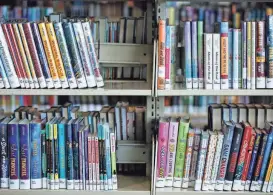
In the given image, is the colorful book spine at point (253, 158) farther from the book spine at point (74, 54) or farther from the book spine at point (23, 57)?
the book spine at point (23, 57)

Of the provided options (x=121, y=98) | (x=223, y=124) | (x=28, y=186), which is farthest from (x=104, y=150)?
(x=121, y=98)

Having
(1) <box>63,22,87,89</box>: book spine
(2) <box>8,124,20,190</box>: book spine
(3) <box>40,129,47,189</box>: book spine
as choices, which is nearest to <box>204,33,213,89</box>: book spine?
(1) <box>63,22,87,89</box>: book spine

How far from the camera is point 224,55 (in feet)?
6.82

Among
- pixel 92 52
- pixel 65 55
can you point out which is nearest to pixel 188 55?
pixel 92 52

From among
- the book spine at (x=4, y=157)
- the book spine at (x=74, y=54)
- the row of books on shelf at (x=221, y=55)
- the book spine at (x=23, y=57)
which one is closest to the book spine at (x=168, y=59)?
Result: the row of books on shelf at (x=221, y=55)

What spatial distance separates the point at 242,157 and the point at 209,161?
14cm

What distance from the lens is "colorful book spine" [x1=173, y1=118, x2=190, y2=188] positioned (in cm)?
214

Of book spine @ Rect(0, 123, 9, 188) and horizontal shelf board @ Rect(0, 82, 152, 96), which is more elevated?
horizontal shelf board @ Rect(0, 82, 152, 96)

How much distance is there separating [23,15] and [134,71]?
1.98 m

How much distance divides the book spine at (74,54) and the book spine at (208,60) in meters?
0.50

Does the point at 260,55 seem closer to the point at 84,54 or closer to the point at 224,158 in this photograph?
the point at 224,158

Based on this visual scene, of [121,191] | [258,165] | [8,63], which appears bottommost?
[121,191]

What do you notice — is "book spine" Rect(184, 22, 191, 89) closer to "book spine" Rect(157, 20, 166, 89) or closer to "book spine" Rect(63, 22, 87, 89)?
"book spine" Rect(157, 20, 166, 89)

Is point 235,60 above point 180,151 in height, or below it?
above
